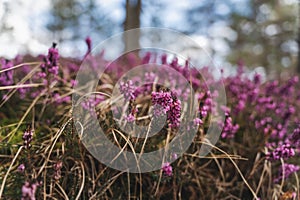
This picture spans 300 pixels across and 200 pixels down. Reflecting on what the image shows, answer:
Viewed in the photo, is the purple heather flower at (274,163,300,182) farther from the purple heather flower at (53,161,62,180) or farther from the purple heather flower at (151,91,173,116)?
the purple heather flower at (53,161,62,180)

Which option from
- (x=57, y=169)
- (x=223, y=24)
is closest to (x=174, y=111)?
(x=57, y=169)

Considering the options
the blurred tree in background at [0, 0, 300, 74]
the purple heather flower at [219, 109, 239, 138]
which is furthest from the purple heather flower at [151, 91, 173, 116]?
the blurred tree in background at [0, 0, 300, 74]

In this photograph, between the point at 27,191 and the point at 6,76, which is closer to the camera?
the point at 27,191

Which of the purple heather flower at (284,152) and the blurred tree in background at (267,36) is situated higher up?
the blurred tree in background at (267,36)

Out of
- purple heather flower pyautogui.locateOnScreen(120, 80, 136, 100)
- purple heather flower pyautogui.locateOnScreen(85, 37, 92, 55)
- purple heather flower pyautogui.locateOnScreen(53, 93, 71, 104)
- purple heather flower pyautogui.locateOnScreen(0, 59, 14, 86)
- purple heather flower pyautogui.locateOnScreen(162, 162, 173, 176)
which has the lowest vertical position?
purple heather flower pyautogui.locateOnScreen(162, 162, 173, 176)

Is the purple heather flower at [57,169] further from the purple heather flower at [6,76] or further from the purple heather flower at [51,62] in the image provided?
the purple heather flower at [6,76]

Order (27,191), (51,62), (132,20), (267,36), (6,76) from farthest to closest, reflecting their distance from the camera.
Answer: (267,36)
(132,20)
(6,76)
(51,62)
(27,191)

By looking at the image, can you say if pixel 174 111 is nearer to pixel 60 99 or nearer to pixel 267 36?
pixel 60 99

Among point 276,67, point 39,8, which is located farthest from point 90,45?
point 276,67

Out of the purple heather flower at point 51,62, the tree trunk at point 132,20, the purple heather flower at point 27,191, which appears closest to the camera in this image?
the purple heather flower at point 27,191

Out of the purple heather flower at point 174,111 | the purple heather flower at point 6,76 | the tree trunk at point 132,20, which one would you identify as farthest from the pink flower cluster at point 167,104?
the tree trunk at point 132,20

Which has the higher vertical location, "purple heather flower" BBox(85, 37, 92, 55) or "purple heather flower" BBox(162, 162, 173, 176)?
"purple heather flower" BBox(85, 37, 92, 55)

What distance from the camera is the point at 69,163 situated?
3.80 ft

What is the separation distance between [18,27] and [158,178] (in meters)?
1.61
